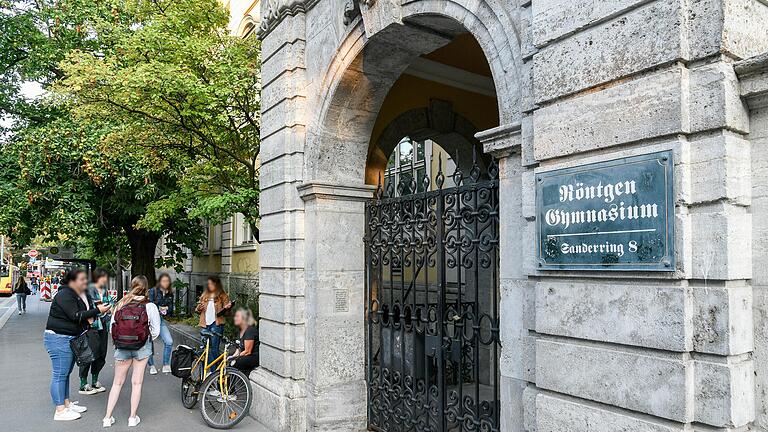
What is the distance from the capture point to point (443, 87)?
9844 millimetres

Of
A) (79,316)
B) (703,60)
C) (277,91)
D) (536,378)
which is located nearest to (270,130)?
(277,91)

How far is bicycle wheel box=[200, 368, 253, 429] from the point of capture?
722 centimetres

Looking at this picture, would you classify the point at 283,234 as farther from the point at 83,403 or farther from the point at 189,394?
the point at 83,403

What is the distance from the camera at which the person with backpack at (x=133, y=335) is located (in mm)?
Result: 6992

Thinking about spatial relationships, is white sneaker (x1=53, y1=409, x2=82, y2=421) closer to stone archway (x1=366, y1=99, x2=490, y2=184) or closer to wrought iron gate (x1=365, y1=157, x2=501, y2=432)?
wrought iron gate (x1=365, y1=157, x2=501, y2=432)

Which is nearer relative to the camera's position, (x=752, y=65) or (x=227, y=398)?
(x=752, y=65)

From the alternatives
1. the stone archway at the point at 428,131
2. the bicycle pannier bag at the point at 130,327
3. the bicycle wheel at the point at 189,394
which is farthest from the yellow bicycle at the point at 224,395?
the stone archway at the point at 428,131

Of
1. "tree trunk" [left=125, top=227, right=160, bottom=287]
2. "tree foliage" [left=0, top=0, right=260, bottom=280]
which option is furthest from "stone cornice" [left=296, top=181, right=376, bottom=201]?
"tree trunk" [left=125, top=227, right=160, bottom=287]

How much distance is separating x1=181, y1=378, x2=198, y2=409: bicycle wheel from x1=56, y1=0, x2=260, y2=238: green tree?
8.66 feet

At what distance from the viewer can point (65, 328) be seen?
7.42 metres

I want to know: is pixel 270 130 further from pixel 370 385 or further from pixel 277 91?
pixel 370 385

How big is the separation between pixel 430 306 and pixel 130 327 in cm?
358

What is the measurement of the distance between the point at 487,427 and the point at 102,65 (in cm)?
862

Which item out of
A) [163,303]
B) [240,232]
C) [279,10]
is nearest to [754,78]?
[279,10]
